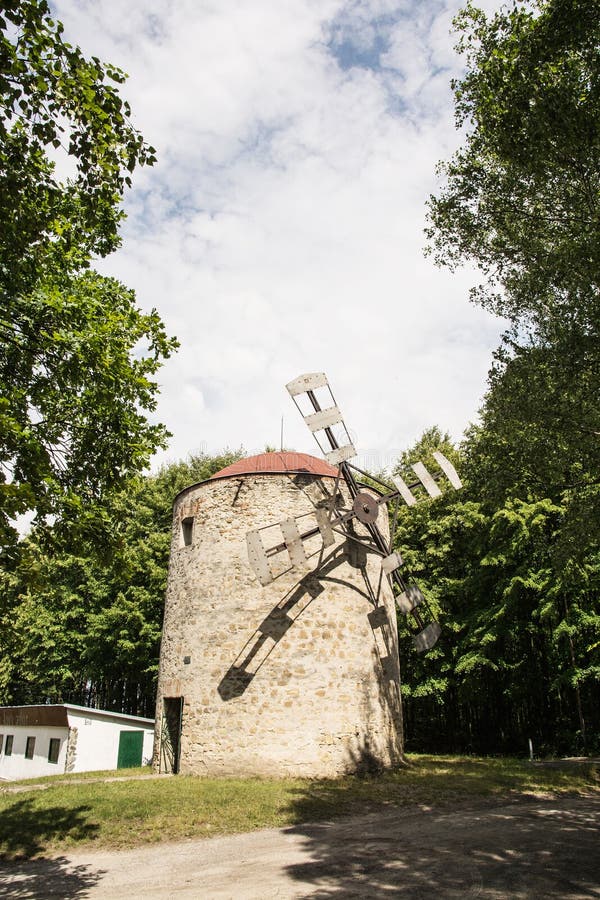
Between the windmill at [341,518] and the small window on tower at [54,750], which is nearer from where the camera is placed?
the windmill at [341,518]

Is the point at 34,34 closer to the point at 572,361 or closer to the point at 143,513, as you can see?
the point at 572,361

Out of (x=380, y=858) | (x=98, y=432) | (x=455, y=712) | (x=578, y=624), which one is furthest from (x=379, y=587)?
(x=455, y=712)

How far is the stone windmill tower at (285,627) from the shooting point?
14.4 metres

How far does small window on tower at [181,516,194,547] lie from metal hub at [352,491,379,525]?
15.4 ft

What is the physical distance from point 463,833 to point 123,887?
4873 millimetres

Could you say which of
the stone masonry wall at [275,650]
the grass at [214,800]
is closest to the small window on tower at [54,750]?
the grass at [214,800]

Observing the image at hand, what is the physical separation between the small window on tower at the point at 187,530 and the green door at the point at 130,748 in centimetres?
985

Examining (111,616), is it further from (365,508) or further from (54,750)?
(365,508)

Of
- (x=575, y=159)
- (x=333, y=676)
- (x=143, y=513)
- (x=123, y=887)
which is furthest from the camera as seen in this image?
(x=143, y=513)

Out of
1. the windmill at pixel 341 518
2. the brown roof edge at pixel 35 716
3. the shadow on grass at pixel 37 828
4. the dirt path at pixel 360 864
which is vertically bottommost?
the dirt path at pixel 360 864

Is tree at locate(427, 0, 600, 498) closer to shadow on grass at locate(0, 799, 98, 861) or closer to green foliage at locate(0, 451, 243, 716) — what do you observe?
shadow on grass at locate(0, 799, 98, 861)

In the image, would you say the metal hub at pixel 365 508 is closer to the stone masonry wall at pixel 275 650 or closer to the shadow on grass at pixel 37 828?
the stone masonry wall at pixel 275 650

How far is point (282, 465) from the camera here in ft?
58.3

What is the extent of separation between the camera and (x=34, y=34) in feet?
18.2
